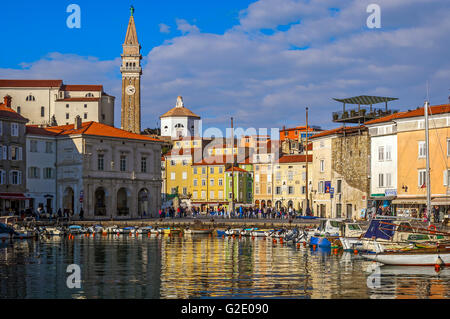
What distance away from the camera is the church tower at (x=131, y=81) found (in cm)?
16238

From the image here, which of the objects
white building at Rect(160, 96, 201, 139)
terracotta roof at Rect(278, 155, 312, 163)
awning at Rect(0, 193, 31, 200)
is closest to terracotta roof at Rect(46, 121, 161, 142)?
awning at Rect(0, 193, 31, 200)

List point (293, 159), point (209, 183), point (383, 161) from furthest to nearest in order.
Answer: point (209, 183)
point (293, 159)
point (383, 161)

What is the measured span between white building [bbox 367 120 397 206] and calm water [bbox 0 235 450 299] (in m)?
24.6

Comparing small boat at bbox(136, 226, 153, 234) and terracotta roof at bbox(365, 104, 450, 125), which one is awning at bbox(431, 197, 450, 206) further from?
small boat at bbox(136, 226, 153, 234)

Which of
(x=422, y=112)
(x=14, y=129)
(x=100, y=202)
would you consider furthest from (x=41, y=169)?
(x=422, y=112)

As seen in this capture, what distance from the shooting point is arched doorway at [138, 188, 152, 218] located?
3615 inches

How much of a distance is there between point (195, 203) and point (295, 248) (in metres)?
74.2

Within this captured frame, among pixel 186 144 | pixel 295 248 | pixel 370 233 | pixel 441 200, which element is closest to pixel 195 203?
pixel 186 144

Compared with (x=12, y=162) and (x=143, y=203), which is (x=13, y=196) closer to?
(x=12, y=162)

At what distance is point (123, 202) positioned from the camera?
91.9 meters

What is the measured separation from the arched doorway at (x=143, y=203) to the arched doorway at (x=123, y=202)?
1814 mm

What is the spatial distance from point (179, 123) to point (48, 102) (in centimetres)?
4142
